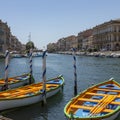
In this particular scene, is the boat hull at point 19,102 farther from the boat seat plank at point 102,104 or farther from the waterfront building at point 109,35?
the waterfront building at point 109,35

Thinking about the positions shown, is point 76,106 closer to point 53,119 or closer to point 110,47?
point 53,119

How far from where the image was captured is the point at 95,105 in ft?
60.9

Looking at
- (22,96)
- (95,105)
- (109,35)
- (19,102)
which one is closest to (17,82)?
(22,96)

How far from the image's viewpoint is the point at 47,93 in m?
23.5

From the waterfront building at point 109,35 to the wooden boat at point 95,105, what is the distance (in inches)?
4935

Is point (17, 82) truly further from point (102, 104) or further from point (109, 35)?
point (109, 35)

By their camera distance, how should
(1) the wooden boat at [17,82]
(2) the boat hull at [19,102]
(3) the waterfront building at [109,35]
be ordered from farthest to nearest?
(3) the waterfront building at [109,35], (1) the wooden boat at [17,82], (2) the boat hull at [19,102]

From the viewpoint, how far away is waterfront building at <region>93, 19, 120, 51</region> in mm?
150675

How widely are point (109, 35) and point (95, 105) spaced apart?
14023 centimetres

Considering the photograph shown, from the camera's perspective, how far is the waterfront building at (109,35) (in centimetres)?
15068

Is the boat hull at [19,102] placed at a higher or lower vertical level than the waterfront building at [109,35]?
lower

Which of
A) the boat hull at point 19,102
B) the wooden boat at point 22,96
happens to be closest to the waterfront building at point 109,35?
the wooden boat at point 22,96

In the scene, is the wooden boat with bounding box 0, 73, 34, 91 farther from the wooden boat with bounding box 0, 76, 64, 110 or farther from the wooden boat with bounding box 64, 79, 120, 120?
the wooden boat with bounding box 64, 79, 120, 120

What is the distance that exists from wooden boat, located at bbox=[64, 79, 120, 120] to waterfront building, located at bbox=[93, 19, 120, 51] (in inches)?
4935
